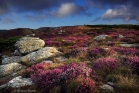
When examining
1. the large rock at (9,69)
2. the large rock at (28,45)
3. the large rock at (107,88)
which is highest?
the large rock at (107,88)

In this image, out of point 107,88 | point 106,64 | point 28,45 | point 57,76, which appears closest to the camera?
point 107,88

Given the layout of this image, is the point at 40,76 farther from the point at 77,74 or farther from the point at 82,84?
the point at 82,84

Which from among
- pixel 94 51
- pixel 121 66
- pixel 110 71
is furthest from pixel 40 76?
pixel 94 51

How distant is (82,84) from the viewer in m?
6.34

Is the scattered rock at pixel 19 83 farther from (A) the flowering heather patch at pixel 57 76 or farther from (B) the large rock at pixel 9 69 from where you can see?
(B) the large rock at pixel 9 69

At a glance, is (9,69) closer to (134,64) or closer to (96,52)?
(96,52)

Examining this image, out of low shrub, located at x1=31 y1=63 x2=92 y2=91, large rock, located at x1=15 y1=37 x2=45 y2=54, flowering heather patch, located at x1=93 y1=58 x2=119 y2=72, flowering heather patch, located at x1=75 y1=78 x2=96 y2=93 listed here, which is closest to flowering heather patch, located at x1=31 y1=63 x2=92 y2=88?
low shrub, located at x1=31 y1=63 x2=92 y2=91

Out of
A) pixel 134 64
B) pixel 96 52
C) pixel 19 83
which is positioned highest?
pixel 134 64

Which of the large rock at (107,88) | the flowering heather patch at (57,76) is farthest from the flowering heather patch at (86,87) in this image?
the flowering heather patch at (57,76)

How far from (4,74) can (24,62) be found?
2026 millimetres

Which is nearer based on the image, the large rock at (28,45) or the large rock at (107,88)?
the large rock at (107,88)

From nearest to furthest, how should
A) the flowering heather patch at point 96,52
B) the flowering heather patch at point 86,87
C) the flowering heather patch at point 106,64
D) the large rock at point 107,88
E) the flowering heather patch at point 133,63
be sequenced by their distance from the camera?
1. the flowering heather patch at point 86,87
2. the large rock at point 107,88
3. the flowering heather patch at point 133,63
4. the flowering heather patch at point 106,64
5. the flowering heather patch at point 96,52

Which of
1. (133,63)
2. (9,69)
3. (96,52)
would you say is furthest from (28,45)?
(133,63)

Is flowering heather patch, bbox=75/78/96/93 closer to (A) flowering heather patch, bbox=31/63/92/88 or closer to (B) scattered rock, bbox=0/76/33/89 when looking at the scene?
(A) flowering heather patch, bbox=31/63/92/88
